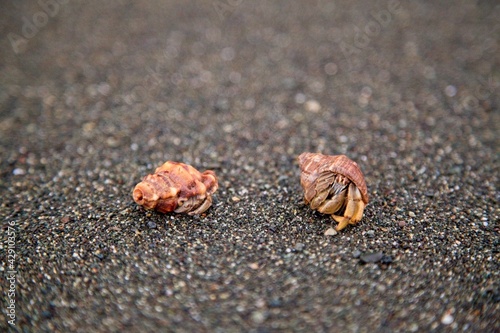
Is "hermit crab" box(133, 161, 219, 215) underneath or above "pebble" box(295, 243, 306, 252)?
underneath

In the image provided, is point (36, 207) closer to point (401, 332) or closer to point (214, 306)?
point (214, 306)

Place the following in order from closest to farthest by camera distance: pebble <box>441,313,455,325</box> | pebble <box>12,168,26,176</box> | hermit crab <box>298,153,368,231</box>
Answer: pebble <box>441,313,455,325</box> < hermit crab <box>298,153,368,231</box> < pebble <box>12,168,26,176</box>

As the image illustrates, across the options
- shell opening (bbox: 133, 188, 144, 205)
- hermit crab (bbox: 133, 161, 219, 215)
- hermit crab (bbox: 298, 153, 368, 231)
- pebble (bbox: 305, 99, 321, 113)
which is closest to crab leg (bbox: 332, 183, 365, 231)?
hermit crab (bbox: 298, 153, 368, 231)

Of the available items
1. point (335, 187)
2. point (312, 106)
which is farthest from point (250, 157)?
point (335, 187)

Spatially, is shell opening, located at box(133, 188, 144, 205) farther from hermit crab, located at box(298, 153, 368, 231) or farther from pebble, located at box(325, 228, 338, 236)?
pebble, located at box(325, 228, 338, 236)

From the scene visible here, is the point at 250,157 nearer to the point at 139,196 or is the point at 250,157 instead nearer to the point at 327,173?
the point at 327,173

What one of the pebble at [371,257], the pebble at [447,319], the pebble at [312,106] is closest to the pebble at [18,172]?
the pebble at [312,106]
